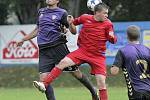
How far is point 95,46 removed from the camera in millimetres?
11453

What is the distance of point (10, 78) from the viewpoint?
88.5ft

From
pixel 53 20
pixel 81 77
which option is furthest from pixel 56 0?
pixel 81 77

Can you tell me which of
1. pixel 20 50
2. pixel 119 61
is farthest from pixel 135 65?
pixel 20 50

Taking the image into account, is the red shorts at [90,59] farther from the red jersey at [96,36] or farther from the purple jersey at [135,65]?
the purple jersey at [135,65]

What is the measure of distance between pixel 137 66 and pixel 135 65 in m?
0.03

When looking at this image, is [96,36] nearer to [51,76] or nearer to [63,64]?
[63,64]

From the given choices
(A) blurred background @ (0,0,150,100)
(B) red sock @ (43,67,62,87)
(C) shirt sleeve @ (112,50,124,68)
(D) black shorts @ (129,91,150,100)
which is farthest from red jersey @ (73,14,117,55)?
(A) blurred background @ (0,0,150,100)

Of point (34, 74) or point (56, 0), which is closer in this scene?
point (56, 0)

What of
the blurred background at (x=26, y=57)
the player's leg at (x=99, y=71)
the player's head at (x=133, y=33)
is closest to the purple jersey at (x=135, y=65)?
the player's head at (x=133, y=33)

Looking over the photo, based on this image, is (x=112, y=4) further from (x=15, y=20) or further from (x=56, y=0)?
(x=56, y=0)

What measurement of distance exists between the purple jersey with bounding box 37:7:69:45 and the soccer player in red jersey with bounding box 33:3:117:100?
47 cm

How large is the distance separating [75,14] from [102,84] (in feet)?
78.7

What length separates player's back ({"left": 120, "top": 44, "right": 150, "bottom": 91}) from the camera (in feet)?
27.7

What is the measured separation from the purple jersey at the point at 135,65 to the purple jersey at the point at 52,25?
3.39 metres
